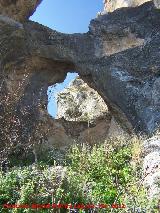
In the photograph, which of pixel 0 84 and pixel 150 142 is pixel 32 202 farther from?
pixel 0 84

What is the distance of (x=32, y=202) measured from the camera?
8523 mm

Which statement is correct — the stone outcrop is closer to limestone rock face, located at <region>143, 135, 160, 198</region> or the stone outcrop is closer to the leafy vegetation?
limestone rock face, located at <region>143, 135, 160, 198</region>

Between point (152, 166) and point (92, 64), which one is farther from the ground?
point (92, 64)

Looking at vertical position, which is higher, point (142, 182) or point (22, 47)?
point (22, 47)

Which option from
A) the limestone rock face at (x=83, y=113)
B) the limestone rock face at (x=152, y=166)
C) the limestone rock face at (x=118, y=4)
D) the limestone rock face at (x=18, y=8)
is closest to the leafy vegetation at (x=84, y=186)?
the limestone rock face at (x=152, y=166)

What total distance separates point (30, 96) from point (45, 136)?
2527 mm

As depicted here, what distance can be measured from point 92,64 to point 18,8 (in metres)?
3.83

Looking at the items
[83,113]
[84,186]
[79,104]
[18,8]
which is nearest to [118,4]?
[79,104]

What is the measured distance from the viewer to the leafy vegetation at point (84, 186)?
8477mm

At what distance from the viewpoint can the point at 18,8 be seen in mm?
19344

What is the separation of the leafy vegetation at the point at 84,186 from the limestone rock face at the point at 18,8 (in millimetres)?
8985

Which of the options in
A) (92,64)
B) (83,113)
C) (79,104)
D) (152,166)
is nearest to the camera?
(152,166)

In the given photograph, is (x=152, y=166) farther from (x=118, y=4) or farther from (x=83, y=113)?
(x=118, y=4)

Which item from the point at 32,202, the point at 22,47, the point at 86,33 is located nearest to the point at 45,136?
the point at 22,47
